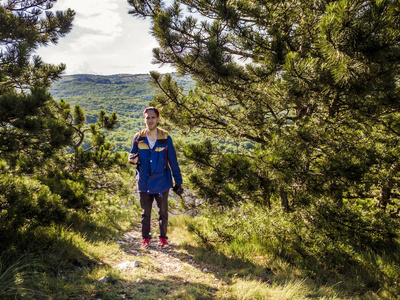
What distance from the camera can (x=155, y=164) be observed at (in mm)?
4160

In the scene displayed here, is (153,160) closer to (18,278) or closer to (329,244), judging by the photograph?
(18,278)

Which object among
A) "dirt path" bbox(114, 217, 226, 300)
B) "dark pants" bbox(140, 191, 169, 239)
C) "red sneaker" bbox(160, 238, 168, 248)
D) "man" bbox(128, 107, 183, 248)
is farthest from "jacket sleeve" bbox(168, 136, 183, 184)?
"dirt path" bbox(114, 217, 226, 300)

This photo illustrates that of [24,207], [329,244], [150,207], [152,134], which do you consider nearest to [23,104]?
[24,207]

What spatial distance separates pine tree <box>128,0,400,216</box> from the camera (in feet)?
8.72

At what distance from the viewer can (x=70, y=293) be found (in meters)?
2.45

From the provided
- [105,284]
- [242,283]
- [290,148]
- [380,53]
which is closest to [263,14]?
[380,53]

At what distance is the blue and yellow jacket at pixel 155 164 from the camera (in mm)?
4160

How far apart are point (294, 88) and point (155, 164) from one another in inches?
105

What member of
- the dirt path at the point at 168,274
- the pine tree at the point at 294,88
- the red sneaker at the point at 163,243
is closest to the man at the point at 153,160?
the pine tree at the point at 294,88

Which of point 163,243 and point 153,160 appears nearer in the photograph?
point 153,160

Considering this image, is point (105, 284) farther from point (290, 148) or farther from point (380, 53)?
point (380, 53)

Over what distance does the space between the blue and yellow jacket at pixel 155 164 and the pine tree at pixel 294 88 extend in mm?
428

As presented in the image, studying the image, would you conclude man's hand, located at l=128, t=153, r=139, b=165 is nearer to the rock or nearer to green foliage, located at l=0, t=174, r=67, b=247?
green foliage, located at l=0, t=174, r=67, b=247

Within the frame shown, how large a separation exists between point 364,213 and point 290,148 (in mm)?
2088
